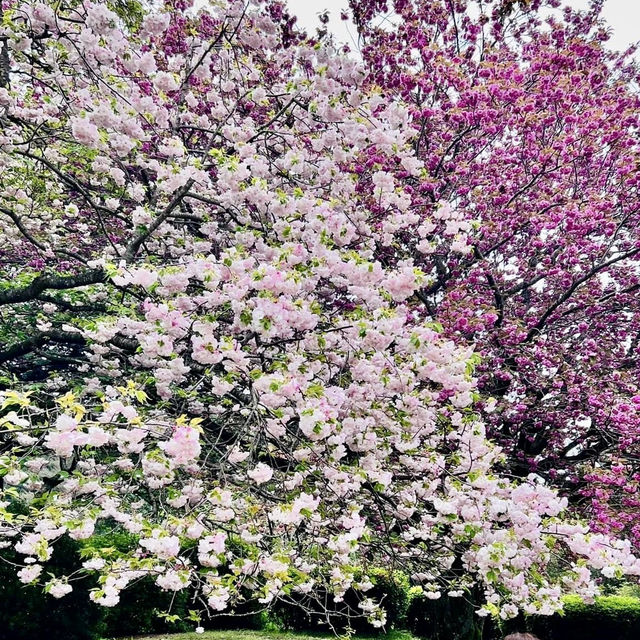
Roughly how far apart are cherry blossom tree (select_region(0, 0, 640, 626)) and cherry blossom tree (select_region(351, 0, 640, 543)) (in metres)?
1.40

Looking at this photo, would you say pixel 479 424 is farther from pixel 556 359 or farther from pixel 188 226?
pixel 188 226

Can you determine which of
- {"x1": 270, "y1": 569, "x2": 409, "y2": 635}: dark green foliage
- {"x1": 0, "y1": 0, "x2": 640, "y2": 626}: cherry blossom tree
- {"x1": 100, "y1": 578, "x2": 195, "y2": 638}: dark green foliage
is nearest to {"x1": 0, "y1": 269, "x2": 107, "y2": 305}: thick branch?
{"x1": 0, "y1": 0, "x2": 640, "y2": 626}: cherry blossom tree

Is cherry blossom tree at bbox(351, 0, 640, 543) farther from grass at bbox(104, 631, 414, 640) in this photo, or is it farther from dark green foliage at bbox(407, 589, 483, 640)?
grass at bbox(104, 631, 414, 640)

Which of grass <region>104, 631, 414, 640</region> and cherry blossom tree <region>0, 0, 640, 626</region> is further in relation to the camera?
grass <region>104, 631, 414, 640</region>

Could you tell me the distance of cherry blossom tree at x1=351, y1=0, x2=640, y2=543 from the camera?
23.6 ft

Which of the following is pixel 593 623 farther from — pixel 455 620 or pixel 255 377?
pixel 255 377

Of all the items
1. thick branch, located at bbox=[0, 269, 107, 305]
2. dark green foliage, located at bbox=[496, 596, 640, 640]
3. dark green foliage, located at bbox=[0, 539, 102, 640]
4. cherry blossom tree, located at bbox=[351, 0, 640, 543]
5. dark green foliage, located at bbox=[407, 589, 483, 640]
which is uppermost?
cherry blossom tree, located at bbox=[351, 0, 640, 543]

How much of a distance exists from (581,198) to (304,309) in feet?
18.7

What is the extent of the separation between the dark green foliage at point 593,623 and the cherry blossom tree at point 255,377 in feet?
29.8

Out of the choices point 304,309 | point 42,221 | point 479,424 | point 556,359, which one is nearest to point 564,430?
point 556,359

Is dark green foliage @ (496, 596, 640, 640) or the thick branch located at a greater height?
the thick branch

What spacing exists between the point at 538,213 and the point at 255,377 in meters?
5.61

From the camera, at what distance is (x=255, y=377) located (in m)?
3.74

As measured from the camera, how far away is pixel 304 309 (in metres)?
4.06
